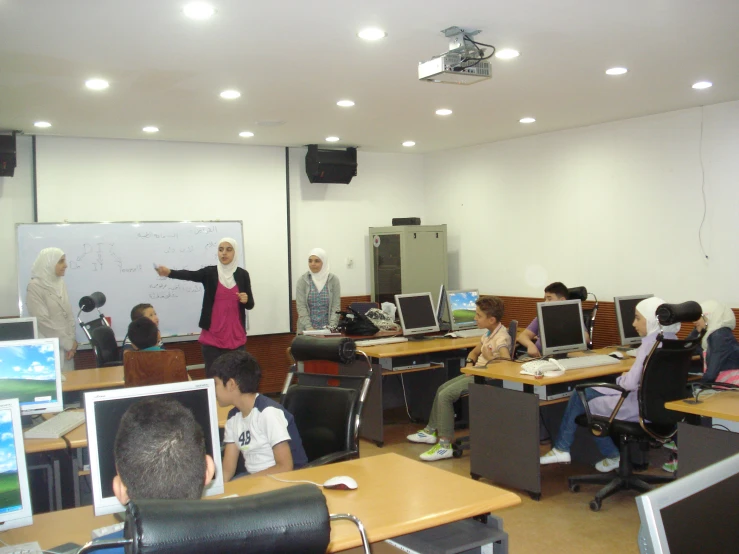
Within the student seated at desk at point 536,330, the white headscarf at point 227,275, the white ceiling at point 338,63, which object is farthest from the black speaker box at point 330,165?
the student seated at desk at point 536,330

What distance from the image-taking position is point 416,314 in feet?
20.6

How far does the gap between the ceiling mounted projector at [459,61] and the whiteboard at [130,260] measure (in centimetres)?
408

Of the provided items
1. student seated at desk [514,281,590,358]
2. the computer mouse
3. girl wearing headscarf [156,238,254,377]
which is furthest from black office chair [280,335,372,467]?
girl wearing headscarf [156,238,254,377]

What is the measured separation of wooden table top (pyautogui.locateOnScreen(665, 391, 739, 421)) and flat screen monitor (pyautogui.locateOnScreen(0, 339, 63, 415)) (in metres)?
3.08

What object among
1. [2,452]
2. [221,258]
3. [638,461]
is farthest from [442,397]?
[2,452]

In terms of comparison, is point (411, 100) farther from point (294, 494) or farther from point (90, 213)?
point (294, 494)

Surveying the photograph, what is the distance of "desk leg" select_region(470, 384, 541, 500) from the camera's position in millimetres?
4445

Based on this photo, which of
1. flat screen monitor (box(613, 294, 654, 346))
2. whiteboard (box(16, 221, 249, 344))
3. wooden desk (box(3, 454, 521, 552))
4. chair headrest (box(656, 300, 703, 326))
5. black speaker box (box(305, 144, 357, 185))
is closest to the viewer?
wooden desk (box(3, 454, 521, 552))

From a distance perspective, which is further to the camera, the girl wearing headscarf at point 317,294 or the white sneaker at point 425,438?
the girl wearing headscarf at point 317,294

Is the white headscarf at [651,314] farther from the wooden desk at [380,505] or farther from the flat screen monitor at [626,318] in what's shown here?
the wooden desk at [380,505]

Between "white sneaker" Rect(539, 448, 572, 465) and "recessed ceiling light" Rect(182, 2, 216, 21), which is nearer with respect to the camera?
"recessed ceiling light" Rect(182, 2, 216, 21)

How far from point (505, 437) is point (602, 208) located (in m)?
3.18

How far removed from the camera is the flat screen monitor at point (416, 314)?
619 cm

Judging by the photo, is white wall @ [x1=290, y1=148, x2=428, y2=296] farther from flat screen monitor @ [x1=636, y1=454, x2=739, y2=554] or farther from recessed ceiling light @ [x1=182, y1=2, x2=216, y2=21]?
flat screen monitor @ [x1=636, y1=454, x2=739, y2=554]
